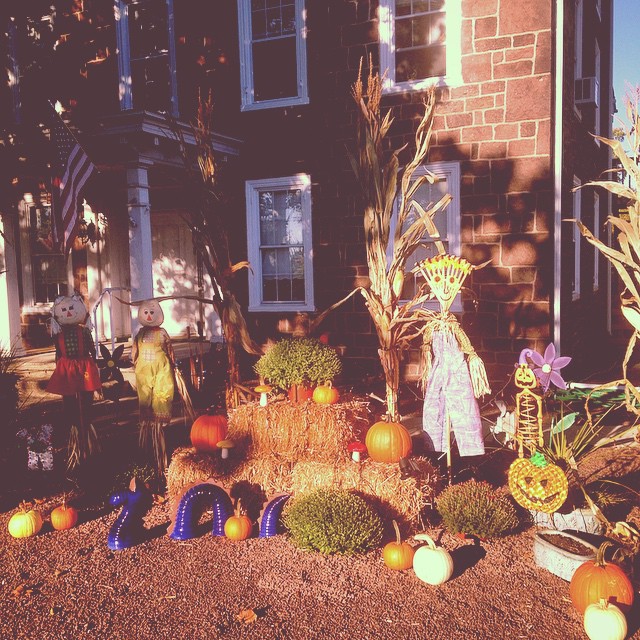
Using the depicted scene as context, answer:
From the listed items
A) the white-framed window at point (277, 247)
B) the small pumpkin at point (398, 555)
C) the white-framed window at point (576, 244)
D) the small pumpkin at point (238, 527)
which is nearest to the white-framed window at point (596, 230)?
the white-framed window at point (576, 244)

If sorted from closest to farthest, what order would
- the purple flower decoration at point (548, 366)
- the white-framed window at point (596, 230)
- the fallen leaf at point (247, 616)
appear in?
the fallen leaf at point (247, 616) < the purple flower decoration at point (548, 366) < the white-framed window at point (596, 230)

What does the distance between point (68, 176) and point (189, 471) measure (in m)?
4.50

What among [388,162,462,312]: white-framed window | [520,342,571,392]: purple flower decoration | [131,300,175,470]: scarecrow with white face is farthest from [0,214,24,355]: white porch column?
[520,342,571,392]: purple flower decoration

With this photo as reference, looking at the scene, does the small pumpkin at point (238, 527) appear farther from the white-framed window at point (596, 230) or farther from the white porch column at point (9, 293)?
the white-framed window at point (596, 230)

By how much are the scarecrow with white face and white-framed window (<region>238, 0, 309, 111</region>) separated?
17.1 ft

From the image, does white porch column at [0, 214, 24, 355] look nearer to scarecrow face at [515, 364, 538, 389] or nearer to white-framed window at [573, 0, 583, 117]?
scarecrow face at [515, 364, 538, 389]

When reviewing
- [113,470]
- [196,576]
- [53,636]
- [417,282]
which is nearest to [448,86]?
[417,282]

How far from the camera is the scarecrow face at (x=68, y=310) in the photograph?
5.52 m

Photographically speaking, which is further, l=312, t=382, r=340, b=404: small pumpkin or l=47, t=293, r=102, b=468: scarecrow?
l=47, t=293, r=102, b=468: scarecrow

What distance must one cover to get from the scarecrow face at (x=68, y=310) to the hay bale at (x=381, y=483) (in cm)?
239

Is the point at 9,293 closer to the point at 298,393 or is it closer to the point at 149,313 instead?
the point at 149,313

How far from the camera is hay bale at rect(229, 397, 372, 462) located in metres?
5.15

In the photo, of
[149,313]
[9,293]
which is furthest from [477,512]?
[9,293]

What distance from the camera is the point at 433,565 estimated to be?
3.93 metres
